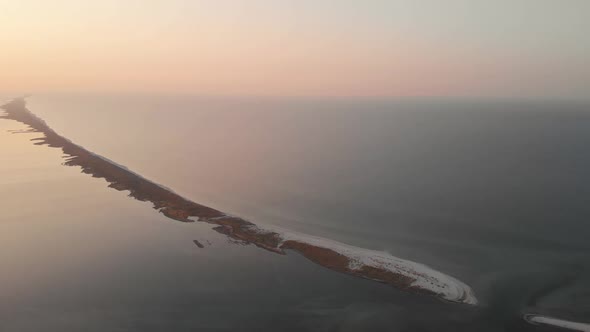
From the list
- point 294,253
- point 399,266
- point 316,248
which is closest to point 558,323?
point 399,266

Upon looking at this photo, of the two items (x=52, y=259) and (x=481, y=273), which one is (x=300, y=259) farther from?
(x=52, y=259)

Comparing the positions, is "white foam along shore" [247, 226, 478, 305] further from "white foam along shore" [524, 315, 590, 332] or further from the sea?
"white foam along shore" [524, 315, 590, 332]

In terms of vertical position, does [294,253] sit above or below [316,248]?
below

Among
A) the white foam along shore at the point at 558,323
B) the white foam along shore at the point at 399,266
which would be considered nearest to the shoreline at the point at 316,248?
the white foam along shore at the point at 399,266

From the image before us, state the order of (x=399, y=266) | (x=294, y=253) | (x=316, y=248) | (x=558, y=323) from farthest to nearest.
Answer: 1. (x=316, y=248)
2. (x=294, y=253)
3. (x=399, y=266)
4. (x=558, y=323)

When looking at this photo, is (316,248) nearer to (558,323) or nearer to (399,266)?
(399,266)

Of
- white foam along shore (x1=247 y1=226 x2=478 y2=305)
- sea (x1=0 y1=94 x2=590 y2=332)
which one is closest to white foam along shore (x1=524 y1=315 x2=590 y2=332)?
sea (x1=0 y1=94 x2=590 y2=332)
